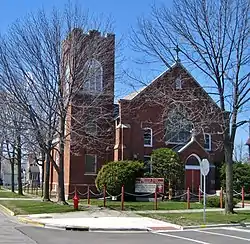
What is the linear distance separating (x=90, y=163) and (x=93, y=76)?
43.4 feet

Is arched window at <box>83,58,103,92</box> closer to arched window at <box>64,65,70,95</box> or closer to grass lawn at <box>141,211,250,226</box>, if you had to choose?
arched window at <box>64,65,70,95</box>

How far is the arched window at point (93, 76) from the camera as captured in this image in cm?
2764

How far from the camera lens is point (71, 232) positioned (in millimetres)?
16828

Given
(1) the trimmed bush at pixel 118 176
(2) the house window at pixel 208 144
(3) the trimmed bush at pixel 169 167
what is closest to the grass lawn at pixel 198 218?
(1) the trimmed bush at pixel 118 176

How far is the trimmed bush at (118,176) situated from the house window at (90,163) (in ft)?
18.2

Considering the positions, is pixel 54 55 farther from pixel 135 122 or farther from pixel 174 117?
pixel 135 122

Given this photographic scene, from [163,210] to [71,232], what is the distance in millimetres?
9628

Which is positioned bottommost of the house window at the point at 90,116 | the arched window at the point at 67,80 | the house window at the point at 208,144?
the house window at the point at 208,144

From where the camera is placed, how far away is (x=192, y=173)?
130 ft

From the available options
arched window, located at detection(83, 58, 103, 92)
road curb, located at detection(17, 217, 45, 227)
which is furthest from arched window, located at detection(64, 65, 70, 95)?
road curb, located at detection(17, 217, 45, 227)

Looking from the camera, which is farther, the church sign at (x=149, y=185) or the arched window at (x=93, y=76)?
the church sign at (x=149, y=185)

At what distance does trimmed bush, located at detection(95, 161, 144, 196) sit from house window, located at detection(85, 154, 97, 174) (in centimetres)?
554

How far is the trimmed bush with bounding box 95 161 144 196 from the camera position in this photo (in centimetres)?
3288

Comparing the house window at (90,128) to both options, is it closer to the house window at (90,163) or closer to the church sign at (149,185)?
the church sign at (149,185)
